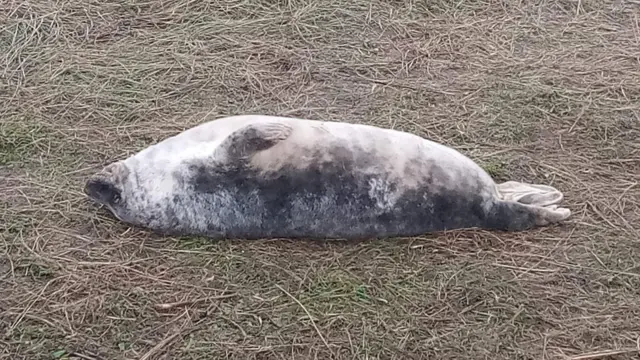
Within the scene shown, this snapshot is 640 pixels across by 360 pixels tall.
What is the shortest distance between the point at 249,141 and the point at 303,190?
0.27 meters

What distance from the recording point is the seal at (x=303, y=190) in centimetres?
323

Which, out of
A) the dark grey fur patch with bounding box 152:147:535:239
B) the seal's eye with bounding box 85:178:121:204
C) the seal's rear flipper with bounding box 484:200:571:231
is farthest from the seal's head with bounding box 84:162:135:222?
the seal's rear flipper with bounding box 484:200:571:231

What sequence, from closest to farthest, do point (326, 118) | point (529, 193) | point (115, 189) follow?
point (115, 189) → point (529, 193) → point (326, 118)

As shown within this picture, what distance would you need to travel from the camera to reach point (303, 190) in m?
3.21

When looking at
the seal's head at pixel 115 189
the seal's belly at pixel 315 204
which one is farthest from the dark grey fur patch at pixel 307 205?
the seal's head at pixel 115 189

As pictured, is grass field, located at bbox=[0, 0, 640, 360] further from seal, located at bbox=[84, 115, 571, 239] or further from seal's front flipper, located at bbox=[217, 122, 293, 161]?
seal's front flipper, located at bbox=[217, 122, 293, 161]

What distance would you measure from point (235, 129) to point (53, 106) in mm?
1131

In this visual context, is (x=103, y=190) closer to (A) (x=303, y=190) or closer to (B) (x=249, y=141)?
(B) (x=249, y=141)

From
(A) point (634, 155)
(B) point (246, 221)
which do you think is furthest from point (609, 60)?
(B) point (246, 221)

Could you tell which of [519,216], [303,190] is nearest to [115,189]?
[303,190]

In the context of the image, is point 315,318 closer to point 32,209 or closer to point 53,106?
point 32,209

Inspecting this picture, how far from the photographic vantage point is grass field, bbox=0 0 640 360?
2.96 metres

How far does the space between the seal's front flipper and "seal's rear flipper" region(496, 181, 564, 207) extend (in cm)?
90

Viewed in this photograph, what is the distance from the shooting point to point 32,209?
345 centimetres
